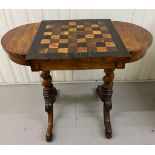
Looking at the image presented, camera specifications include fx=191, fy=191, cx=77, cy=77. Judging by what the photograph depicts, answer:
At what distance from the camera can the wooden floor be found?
133 cm

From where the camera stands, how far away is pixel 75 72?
1.76 meters

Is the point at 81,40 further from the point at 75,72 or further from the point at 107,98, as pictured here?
the point at 75,72

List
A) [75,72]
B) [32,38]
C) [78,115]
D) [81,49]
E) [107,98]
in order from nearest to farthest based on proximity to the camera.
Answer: [81,49] < [32,38] < [107,98] < [78,115] < [75,72]

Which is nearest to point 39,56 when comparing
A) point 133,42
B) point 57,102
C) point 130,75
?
point 133,42

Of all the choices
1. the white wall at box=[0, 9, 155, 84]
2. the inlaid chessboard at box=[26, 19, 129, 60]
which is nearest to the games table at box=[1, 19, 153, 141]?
the inlaid chessboard at box=[26, 19, 129, 60]

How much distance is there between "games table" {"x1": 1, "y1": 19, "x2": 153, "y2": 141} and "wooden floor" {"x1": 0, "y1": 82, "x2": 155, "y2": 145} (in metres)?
0.30

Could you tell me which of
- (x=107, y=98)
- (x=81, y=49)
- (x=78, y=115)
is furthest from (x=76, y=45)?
(x=78, y=115)

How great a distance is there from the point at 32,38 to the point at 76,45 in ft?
0.90

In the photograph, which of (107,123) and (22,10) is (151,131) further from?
(22,10)

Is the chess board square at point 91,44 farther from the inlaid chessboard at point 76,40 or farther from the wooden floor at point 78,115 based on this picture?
the wooden floor at point 78,115

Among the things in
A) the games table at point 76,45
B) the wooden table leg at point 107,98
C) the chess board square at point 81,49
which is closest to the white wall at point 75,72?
the games table at point 76,45

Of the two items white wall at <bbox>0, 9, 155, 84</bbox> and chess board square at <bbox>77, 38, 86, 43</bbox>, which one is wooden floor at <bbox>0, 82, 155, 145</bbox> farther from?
chess board square at <bbox>77, 38, 86, 43</bbox>
